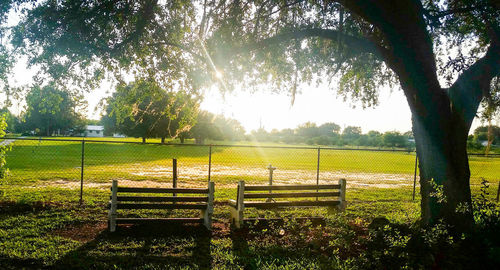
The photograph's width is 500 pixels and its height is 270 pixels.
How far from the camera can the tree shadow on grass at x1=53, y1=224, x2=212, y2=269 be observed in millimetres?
5359

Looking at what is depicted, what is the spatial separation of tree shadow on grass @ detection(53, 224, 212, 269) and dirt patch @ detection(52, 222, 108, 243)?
18 centimetres

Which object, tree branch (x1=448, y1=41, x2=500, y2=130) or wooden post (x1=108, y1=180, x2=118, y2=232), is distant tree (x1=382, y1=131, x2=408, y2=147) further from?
wooden post (x1=108, y1=180, x2=118, y2=232)

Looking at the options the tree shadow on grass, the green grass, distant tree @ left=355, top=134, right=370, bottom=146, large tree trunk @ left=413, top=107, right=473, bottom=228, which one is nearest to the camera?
the tree shadow on grass

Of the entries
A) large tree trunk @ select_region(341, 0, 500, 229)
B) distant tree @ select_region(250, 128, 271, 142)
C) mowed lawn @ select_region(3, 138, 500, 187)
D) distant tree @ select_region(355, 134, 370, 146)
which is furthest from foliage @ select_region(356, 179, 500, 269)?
distant tree @ select_region(250, 128, 271, 142)

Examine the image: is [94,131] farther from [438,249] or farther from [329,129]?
[438,249]

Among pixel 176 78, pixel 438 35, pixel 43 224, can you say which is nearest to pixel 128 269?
pixel 43 224

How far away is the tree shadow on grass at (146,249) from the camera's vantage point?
5359 millimetres

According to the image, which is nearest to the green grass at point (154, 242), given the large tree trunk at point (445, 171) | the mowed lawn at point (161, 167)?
the large tree trunk at point (445, 171)

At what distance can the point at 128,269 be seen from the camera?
512 centimetres

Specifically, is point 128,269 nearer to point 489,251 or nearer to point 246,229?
point 246,229

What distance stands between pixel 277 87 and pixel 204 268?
6.55m

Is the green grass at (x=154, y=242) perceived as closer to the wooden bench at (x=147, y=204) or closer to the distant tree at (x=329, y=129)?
the wooden bench at (x=147, y=204)

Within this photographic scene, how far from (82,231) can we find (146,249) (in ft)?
6.31

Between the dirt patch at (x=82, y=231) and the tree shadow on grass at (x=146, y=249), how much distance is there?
0.58 ft
